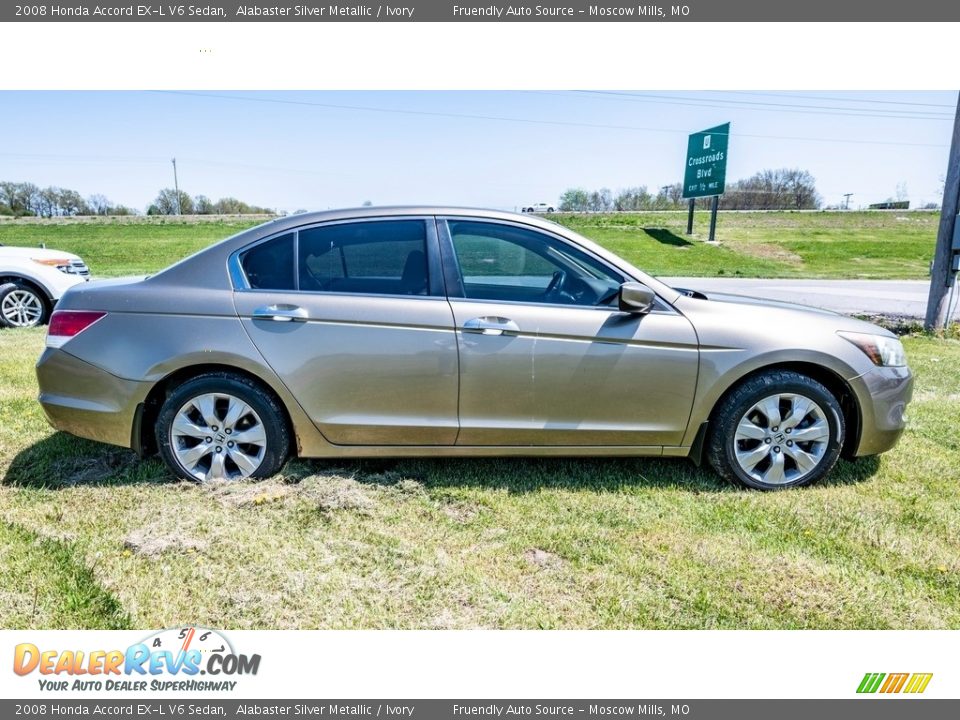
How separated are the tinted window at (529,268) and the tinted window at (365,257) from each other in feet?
0.78

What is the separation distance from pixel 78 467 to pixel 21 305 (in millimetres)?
6502

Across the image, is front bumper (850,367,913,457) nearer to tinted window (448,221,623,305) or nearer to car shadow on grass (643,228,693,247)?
tinted window (448,221,623,305)

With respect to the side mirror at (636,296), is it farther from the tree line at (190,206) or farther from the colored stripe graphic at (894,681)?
the tree line at (190,206)

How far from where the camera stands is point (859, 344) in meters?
3.58

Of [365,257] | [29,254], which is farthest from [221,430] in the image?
[29,254]

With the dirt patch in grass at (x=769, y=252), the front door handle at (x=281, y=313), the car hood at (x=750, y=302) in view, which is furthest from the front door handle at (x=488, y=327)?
the dirt patch in grass at (x=769, y=252)

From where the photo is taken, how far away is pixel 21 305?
8727mm

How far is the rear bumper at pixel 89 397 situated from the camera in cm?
341

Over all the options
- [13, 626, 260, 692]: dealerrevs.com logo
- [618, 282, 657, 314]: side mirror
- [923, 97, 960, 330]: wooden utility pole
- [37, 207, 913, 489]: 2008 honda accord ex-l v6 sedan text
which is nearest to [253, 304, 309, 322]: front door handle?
[37, 207, 913, 489]: 2008 honda accord ex-l v6 sedan text

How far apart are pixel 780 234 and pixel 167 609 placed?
39812mm

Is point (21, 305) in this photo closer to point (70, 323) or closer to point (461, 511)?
point (70, 323)

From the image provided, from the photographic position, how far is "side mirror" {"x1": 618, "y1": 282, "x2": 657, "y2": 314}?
10.9ft

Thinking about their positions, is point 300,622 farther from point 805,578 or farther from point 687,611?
point 805,578

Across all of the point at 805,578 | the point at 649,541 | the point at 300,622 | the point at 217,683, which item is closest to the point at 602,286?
the point at 649,541
